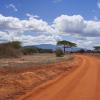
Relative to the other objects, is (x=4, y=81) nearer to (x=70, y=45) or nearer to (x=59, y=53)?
(x=59, y=53)

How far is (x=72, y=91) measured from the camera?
14.2 meters

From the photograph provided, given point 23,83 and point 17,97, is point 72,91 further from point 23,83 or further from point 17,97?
point 23,83

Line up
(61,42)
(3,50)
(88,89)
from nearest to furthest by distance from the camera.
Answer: (88,89), (3,50), (61,42)

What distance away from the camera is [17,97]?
1288 cm

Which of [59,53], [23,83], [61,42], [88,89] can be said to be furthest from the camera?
[61,42]

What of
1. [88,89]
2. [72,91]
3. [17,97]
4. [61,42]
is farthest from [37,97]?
[61,42]

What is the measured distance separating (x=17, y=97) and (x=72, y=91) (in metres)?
2.75

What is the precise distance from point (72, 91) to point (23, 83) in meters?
4.29

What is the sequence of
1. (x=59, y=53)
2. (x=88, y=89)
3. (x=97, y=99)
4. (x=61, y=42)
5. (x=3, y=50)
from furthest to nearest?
1. (x=61, y=42)
2. (x=59, y=53)
3. (x=3, y=50)
4. (x=88, y=89)
5. (x=97, y=99)

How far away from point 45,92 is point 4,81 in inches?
180

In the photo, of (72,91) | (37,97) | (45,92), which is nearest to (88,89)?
(72,91)

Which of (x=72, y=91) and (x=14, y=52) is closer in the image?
(x=72, y=91)

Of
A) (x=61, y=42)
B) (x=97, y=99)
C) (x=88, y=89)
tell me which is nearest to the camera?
(x=97, y=99)

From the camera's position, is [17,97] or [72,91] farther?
[72,91]
